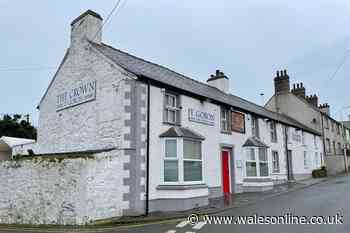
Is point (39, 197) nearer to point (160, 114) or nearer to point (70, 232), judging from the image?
point (70, 232)

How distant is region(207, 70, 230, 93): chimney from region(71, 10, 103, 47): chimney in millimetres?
10316

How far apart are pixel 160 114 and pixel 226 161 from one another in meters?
6.09

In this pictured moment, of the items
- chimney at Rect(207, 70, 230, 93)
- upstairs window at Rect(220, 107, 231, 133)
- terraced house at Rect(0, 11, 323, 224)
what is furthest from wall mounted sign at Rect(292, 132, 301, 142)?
upstairs window at Rect(220, 107, 231, 133)

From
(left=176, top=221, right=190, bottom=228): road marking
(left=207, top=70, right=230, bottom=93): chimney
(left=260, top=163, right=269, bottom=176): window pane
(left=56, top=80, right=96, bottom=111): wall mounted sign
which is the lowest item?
(left=176, top=221, right=190, bottom=228): road marking

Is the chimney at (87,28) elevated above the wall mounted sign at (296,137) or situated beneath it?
elevated above

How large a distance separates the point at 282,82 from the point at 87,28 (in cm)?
2619

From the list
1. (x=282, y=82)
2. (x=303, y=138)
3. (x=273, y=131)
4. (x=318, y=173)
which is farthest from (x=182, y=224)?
(x=282, y=82)

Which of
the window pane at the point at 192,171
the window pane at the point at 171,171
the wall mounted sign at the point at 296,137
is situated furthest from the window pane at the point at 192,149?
the wall mounted sign at the point at 296,137

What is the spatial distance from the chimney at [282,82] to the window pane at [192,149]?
24.4m

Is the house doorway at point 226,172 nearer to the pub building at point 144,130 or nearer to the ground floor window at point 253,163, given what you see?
the pub building at point 144,130

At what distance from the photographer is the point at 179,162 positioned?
12.3 m

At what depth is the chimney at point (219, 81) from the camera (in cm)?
2252

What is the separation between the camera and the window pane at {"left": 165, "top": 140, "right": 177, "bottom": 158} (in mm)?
12437

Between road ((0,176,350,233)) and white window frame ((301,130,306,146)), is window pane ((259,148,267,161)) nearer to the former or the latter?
road ((0,176,350,233))
